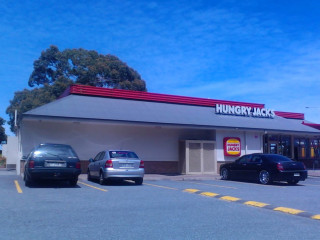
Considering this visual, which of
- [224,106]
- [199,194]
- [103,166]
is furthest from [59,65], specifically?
[199,194]

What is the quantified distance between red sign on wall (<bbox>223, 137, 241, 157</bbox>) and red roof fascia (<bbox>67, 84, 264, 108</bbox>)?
12.5 ft

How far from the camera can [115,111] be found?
818 inches

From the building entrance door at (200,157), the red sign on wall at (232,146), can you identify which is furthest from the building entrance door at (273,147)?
the building entrance door at (200,157)

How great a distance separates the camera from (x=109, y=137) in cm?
2130

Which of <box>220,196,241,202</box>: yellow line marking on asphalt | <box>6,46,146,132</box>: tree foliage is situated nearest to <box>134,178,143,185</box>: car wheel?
<box>220,196,241,202</box>: yellow line marking on asphalt

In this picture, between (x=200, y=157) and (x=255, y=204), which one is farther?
(x=200, y=157)

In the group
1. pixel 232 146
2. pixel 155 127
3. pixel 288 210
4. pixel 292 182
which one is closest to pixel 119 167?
pixel 288 210

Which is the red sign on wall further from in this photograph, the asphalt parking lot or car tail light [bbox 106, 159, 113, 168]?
car tail light [bbox 106, 159, 113, 168]

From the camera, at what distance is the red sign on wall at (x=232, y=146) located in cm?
2333

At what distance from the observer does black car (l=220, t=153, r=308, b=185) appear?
16094 millimetres

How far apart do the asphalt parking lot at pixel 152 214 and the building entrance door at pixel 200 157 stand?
9473 millimetres

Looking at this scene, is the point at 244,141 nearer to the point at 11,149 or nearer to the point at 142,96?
the point at 142,96

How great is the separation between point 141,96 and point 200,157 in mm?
5611

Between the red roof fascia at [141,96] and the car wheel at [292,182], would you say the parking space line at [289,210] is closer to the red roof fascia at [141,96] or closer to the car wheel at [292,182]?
the car wheel at [292,182]
